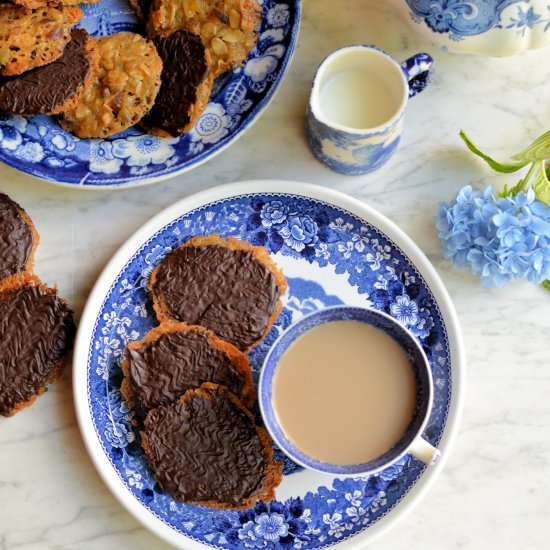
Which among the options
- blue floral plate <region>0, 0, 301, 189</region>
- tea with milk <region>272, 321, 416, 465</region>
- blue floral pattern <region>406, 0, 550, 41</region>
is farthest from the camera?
blue floral plate <region>0, 0, 301, 189</region>

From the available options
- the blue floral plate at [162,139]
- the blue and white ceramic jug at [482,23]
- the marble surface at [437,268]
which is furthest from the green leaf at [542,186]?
the blue floral plate at [162,139]

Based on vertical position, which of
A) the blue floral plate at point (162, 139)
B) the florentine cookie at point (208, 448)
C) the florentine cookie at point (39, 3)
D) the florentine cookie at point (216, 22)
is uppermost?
the florentine cookie at point (39, 3)

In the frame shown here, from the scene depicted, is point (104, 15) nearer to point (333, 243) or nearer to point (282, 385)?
point (333, 243)

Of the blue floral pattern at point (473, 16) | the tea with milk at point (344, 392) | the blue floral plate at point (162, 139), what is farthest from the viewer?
the blue floral plate at point (162, 139)

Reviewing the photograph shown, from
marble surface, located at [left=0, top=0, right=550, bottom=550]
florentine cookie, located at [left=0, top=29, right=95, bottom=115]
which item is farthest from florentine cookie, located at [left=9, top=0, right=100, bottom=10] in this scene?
marble surface, located at [left=0, top=0, right=550, bottom=550]

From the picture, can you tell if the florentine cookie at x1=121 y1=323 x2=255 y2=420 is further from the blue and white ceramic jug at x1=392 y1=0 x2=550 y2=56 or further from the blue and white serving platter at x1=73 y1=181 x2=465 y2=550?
the blue and white ceramic jug at x1=392 y1=0 x2=550 y2=56

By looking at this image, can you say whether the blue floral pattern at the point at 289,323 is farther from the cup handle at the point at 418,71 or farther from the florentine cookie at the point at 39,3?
the florentine cookie at the point at 39,3
